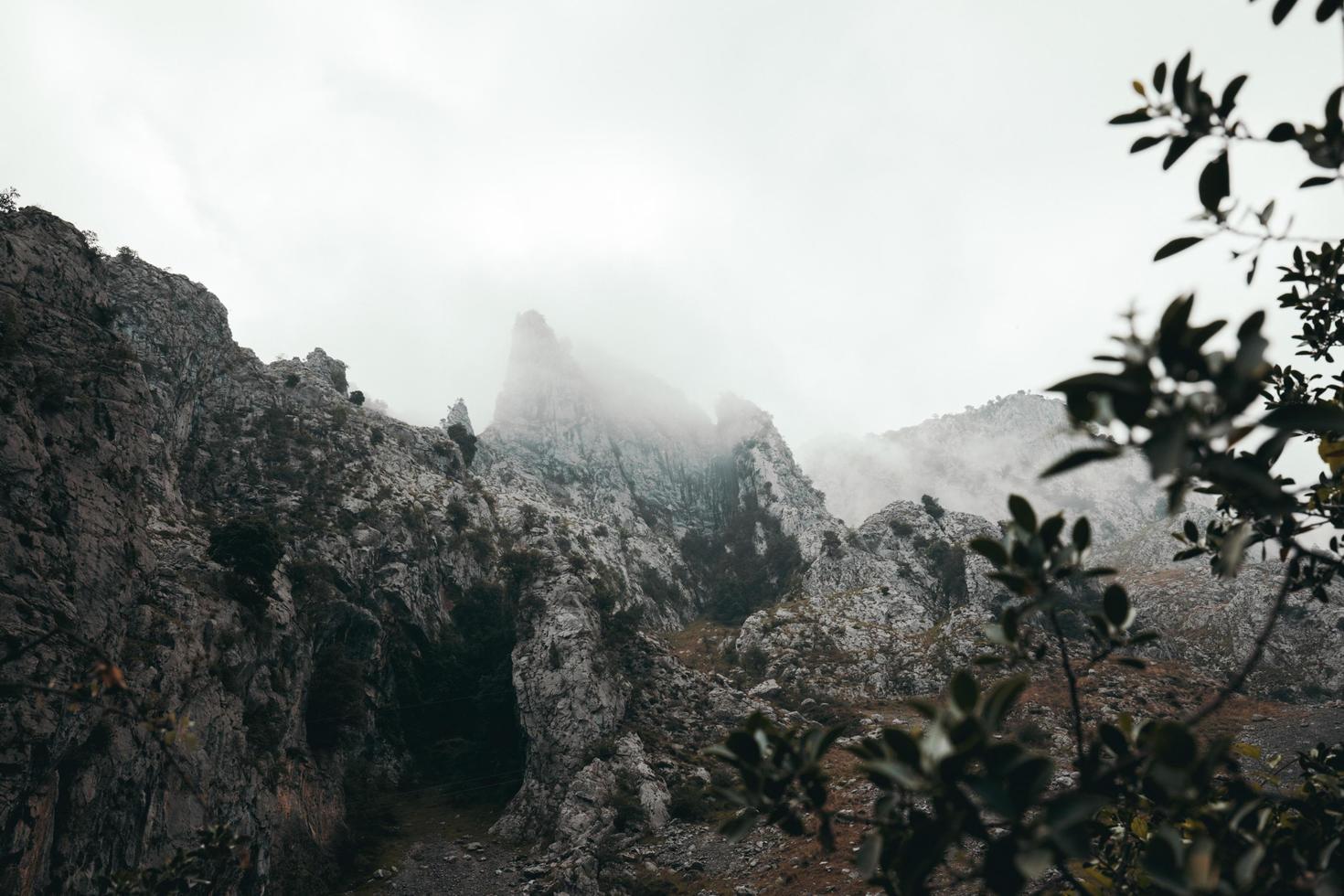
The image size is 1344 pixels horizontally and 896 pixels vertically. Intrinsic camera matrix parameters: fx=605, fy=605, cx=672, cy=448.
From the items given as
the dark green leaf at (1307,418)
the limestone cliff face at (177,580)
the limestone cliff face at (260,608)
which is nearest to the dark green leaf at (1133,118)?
the dark green leaf at (1307,418)

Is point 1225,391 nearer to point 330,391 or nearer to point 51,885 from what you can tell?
point 51,885

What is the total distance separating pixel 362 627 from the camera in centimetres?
4872

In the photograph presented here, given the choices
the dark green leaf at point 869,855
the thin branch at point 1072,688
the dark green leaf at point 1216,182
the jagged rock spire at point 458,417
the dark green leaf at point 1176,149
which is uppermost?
the jagged rock spire at point 458,417

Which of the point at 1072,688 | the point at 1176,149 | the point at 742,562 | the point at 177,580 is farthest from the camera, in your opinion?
the point at 742,562

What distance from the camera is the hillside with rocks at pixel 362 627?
795 inches

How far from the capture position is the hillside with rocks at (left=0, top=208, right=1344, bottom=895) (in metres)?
20.2

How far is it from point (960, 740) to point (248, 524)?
4129 cm

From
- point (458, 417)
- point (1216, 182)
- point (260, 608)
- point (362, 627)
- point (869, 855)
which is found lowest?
point (869, 855)

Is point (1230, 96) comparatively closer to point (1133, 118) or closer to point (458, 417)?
point (1133, 118)

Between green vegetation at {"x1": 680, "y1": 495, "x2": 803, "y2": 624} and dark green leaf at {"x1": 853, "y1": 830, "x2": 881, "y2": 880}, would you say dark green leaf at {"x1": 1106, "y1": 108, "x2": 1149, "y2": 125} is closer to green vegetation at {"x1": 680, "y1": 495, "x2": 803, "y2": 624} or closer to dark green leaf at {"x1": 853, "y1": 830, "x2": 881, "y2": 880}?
dark green leaf at {"x1": 853, "y1": 830, "x2": 881, "y2": 880}

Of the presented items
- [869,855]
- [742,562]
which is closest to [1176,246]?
[869,855]

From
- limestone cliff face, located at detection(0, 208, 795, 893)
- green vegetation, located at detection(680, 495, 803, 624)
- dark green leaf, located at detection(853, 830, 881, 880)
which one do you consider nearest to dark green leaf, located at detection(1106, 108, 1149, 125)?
dark green leaf, located at detection(853, 830, 881, 880)

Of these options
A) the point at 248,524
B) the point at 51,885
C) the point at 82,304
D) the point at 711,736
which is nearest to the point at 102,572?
the point at 51,885

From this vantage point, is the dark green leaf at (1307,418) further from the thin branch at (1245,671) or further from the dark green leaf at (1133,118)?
the dark green leaf at (1133,118)
